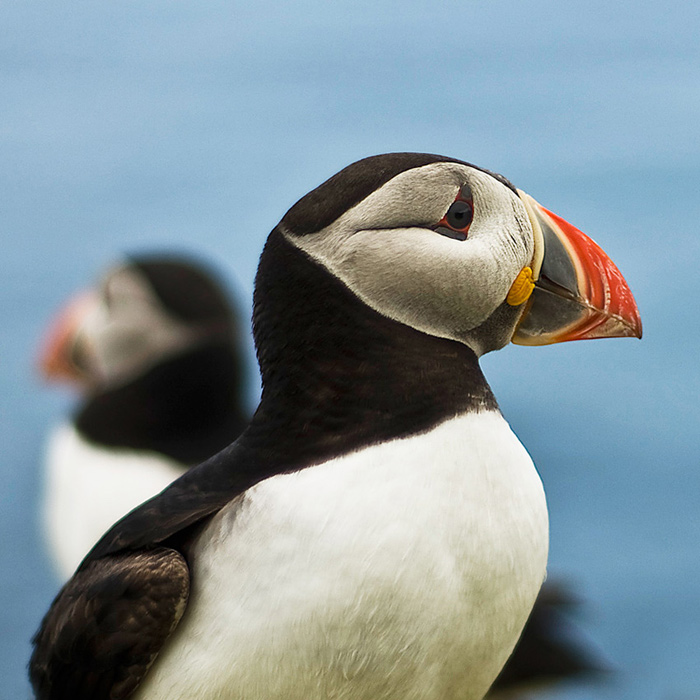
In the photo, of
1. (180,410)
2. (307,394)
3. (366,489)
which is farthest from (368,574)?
(180,410)

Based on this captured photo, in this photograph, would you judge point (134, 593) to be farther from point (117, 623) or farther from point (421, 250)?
point (421, 250)

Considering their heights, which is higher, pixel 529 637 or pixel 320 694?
pixel 320 694

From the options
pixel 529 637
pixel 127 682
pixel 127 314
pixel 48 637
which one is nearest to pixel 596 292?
pixel 127 682

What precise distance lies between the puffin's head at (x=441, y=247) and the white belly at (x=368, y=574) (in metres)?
0.14

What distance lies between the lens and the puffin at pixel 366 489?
1332mm

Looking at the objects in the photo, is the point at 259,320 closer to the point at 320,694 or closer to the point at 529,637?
the point at 320,694

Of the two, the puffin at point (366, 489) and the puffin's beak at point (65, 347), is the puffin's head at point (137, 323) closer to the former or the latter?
the puffin's beak at point (65, 347)

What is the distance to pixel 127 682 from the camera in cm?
143

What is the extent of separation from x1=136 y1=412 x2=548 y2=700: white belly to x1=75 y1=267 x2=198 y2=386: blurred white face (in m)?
1.81

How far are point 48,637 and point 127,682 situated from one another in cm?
20

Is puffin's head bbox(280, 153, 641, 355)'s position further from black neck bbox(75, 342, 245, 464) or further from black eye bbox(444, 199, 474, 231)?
black neck bbox(75, 342, 245, 464)

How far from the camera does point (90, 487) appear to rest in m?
3.05

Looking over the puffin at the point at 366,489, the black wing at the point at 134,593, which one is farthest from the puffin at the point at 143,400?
the puffin at the point at 366,489

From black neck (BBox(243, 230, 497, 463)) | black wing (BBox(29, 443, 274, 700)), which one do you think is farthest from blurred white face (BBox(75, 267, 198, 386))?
black neck (BBox(243, 230, 497, 463))
